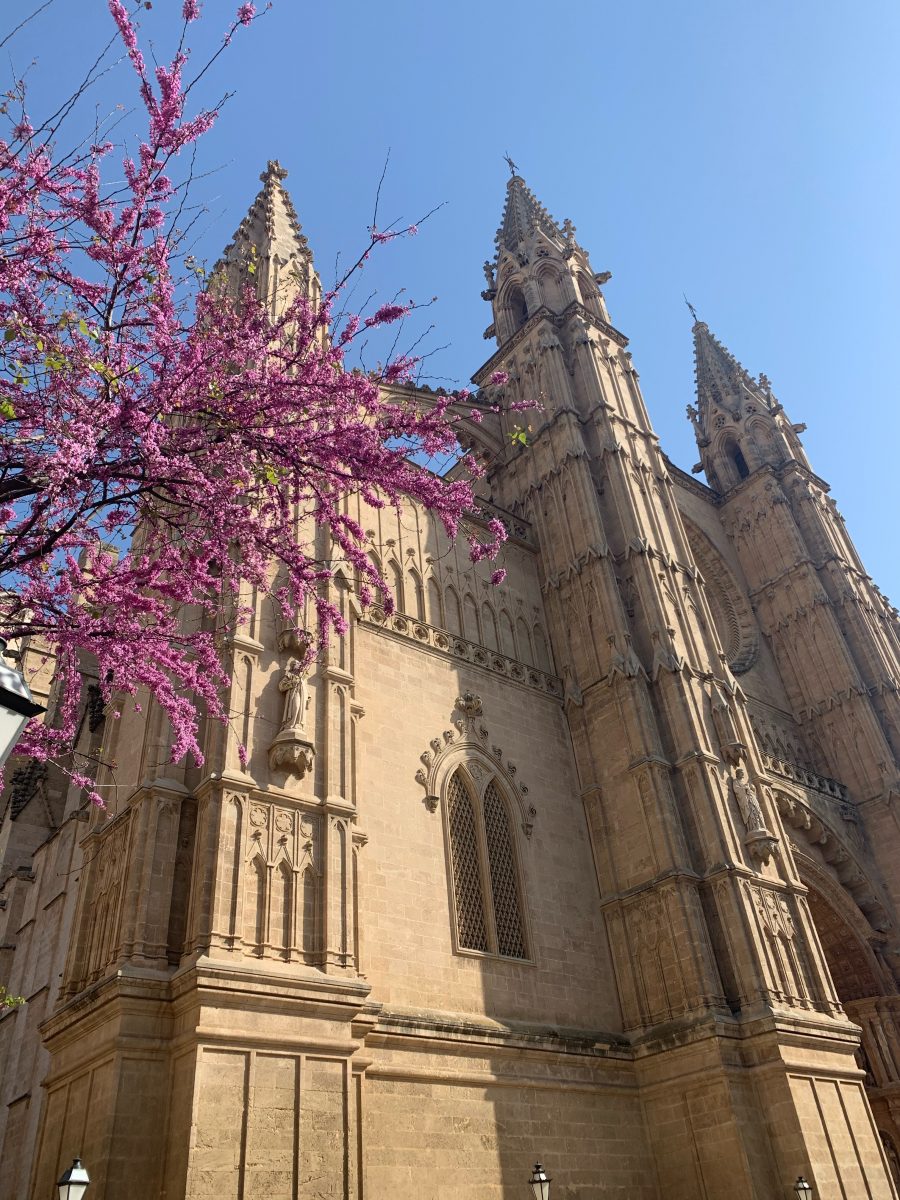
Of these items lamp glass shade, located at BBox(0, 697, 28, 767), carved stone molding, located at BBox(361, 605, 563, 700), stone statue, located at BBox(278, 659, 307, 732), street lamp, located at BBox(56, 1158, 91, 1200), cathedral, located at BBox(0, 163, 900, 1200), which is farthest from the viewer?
carved stone molding, located at BBox(361, 605, 563, 700)

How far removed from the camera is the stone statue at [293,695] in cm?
1279

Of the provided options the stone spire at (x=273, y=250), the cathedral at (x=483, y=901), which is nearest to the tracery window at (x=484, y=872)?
the cathedral at (x=483, y=901)

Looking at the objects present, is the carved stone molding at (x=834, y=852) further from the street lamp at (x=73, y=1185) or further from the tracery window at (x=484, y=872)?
the street lamp at (x=73, y=1185)

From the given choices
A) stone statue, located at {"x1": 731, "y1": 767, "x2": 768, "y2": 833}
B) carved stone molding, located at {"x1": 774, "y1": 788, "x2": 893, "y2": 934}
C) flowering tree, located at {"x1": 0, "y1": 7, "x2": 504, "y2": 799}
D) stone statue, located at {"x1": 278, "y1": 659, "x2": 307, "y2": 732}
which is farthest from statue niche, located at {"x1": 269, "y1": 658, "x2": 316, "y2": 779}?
carved stone molding, located at {"x1": 774, "y1": 788, "x2": 893, "y2": 934}

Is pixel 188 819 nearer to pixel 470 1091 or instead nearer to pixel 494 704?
pixel 470 1091

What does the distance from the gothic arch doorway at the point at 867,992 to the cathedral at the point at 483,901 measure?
3.4 inches

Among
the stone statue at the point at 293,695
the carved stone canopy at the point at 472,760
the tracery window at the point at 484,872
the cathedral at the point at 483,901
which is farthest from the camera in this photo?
the carved stone canopy at the point at 472,760

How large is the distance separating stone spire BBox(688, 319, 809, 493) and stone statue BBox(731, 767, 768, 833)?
62.4 feet

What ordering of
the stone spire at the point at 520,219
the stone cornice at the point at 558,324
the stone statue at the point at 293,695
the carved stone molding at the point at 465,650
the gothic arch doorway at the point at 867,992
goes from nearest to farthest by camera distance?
1. the stone statue at the point at 293,695
2. the carved stone molding at the point at 465,650
3. the gothic arch doorway at the point at 867,992
4. the stone cornice at the point at 558,324
5. the stone spire at the point at 520,219

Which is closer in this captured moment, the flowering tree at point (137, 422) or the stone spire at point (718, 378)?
the flowering tree at point (137, 422)

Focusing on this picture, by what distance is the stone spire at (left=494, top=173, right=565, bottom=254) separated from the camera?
108 feet

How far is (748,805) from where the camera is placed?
57.1 feet

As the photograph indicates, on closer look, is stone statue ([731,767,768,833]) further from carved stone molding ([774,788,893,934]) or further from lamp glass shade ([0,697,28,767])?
lamp glass shade ([0,697,28,767])

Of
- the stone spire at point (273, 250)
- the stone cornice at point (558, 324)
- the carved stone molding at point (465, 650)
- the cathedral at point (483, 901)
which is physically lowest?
the cathedral at point (483, 901)
